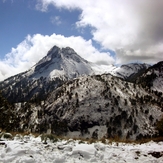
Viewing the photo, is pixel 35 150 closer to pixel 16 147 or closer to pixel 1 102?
pixel 16 147

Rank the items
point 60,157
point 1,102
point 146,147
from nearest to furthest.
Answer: point 60,157 < point 146,147 < point 1,102

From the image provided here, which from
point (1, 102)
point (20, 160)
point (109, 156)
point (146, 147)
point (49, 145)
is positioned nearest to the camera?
point (20, 160)

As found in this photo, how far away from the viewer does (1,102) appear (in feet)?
110

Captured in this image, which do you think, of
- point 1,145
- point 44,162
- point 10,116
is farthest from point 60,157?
point 10,116

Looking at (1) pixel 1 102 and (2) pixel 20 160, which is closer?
(2) pixel 20 160

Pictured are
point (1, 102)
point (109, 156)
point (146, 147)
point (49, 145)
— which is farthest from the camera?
point (1, 102)

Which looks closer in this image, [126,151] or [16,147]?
[16,147]

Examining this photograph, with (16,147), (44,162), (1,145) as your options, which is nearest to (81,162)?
(44,162)

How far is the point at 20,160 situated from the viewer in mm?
12055

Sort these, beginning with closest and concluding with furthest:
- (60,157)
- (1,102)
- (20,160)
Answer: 1. (20,160)
2. (60,157)
3. (1,102)

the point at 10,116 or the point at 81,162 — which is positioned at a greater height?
the point at 10,116

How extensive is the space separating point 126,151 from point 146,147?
2350mm

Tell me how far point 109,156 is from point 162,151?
13.7 feet

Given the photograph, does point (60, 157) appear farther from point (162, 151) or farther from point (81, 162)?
point (162, 151)
